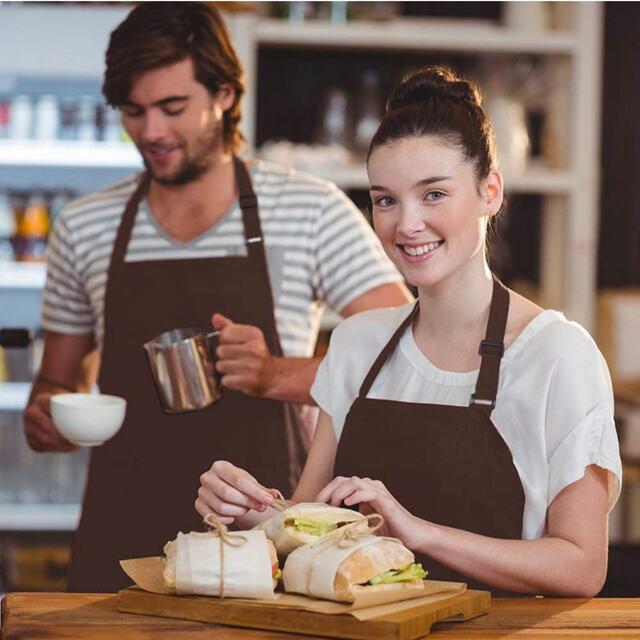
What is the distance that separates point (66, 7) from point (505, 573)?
9.66 feet

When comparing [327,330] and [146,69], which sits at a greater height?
[146,69]

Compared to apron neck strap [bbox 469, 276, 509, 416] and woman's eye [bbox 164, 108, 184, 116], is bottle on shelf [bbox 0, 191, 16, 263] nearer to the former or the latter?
woman's eye [bbox 164, 108, 184, 116]

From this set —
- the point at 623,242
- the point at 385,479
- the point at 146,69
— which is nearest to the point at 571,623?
the point at 385,479

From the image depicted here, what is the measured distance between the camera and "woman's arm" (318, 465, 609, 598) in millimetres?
1667

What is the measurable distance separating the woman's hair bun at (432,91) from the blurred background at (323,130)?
219 cm

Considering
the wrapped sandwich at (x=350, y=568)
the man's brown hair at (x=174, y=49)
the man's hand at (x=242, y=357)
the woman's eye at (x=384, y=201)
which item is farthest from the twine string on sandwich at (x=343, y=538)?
the man's brown hair at (x=174, y=49)

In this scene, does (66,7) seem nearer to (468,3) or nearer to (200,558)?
(468,3)

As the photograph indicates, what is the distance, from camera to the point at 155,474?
2529 millimetres

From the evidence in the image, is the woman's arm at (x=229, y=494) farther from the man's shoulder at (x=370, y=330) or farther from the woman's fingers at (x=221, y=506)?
the man's shoulder at (x=370, y=330)

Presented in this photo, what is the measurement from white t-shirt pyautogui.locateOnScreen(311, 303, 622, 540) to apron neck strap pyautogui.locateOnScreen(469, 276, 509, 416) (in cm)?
1

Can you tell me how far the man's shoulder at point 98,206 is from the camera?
265 centimetres

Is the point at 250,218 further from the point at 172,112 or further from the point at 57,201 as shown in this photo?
the point at 57,201

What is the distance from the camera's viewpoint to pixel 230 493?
1.70 meters

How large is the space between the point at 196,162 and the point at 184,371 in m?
0.43
